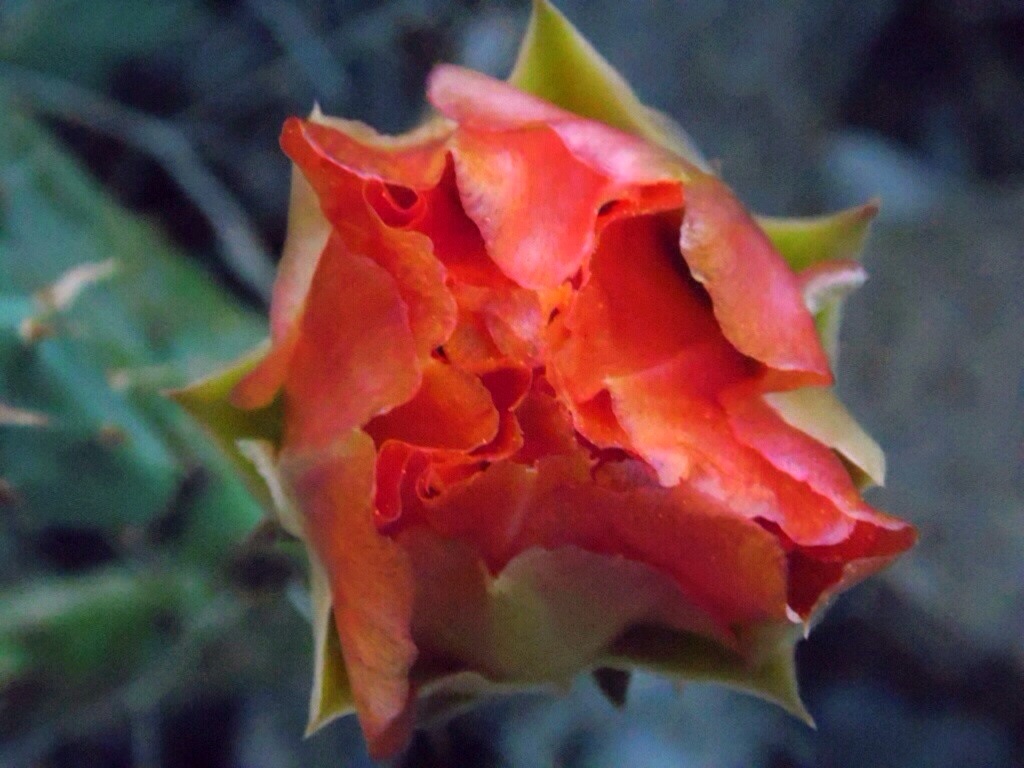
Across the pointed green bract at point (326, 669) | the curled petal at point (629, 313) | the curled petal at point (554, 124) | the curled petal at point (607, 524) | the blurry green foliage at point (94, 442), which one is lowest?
the blurry green foliage at point (94, 442)

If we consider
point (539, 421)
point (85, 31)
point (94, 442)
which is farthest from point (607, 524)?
point (85, 31)

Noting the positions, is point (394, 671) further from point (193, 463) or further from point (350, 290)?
point (193, 463)

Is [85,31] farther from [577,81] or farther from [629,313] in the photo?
[629,313]

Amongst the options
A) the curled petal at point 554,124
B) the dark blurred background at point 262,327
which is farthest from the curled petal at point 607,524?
the dark blurred background at point 262,327

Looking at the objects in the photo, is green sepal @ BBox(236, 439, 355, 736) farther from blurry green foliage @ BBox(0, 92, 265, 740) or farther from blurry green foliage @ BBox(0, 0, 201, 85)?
blurry green foliage @ BBox(0, 0, 201, 85)

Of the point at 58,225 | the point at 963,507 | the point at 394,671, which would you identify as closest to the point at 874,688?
the point at 963,507

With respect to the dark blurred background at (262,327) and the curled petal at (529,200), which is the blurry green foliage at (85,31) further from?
the curled petal at (529,200)
